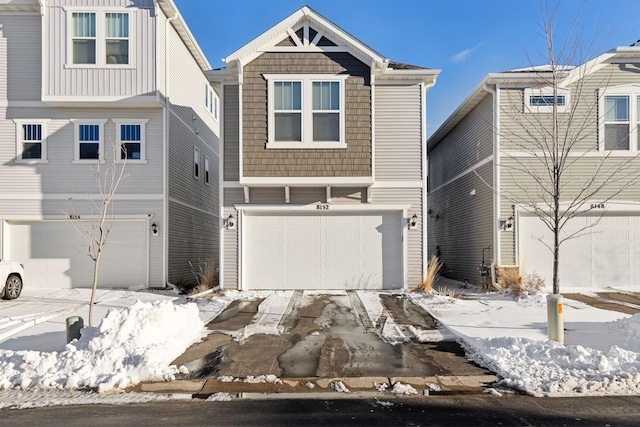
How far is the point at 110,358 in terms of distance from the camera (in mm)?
5555

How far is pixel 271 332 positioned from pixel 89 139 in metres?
9.34

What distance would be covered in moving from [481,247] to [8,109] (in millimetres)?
15315

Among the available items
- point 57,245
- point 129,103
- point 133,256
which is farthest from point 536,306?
point 57,245

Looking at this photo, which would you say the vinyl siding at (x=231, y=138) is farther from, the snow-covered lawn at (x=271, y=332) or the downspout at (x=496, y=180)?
the downspout at (x=496, y=180)

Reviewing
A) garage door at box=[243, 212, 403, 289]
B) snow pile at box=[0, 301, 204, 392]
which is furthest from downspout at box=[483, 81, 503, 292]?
snow pile at box=[0, 301, 204, 392]

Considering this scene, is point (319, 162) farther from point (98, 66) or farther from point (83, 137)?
point (83, 137)

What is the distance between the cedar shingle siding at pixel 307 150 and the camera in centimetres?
1165

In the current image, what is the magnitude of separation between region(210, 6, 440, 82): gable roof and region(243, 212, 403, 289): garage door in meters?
4.29

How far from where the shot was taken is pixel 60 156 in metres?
13.0

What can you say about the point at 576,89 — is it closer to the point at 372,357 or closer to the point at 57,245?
the point at 372,357

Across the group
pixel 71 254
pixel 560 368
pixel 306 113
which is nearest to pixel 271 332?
pixel 560 368

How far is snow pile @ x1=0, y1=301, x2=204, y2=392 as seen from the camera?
516cm

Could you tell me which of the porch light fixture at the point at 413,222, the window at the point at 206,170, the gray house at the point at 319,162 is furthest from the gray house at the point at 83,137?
the porch light fixture at the point at 413,222

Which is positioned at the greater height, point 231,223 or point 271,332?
point 231,223
